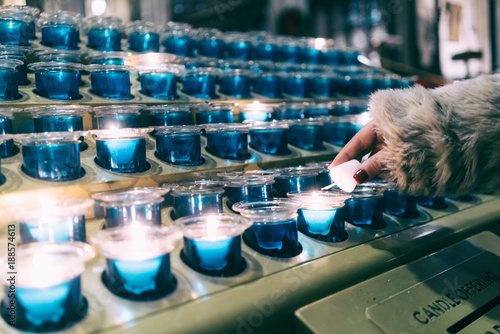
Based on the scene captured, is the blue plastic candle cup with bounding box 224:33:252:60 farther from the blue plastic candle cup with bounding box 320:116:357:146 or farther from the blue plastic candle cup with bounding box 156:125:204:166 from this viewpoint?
the blue plastic candle cup with bounding box 156:125:204:166

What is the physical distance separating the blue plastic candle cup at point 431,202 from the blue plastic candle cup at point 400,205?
9 cm

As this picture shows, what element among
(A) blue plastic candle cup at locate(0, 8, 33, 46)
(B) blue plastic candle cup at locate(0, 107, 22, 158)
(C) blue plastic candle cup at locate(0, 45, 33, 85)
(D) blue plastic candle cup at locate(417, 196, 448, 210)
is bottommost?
(D) blue plastic candle cup at locate(417, 196, 448, 210)

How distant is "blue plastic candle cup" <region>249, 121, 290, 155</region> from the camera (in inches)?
40.7

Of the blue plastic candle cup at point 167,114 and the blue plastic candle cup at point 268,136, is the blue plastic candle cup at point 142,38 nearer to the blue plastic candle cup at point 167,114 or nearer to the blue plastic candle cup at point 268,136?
the blue plastic candle cup at point 167,114

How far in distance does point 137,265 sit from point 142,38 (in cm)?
104

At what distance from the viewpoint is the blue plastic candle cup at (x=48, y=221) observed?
553 mm

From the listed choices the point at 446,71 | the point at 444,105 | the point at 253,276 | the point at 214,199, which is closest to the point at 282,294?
the point at 253,276

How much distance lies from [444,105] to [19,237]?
30.0 inches

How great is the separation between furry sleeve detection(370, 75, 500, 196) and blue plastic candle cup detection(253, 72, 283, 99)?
2.14 ft

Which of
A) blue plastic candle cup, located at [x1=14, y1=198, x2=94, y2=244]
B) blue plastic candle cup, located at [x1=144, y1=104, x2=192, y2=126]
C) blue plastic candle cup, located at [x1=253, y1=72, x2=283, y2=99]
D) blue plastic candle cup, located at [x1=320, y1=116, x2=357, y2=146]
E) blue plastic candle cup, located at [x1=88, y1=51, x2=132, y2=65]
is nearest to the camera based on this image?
blue plastic candle cup, located at [x1=14, y1=198, x2=94, y2=244]

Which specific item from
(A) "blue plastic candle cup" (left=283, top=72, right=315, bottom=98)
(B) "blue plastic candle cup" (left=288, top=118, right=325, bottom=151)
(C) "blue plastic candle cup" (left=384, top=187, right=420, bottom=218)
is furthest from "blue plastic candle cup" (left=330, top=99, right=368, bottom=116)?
(C) "blue plastic candle cup" (left=384, top=187, right=420, bottom=218)

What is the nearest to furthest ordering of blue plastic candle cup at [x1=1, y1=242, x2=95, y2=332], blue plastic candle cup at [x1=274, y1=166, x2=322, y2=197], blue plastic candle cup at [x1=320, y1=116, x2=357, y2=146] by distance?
blue plastic candle cup at [x1=1, y1=242, x2=95, y2=332] → blue plastic candle cup at [x1=274, y1=166, x2=322, y2=197] → blue plastic candle cup at [x1=320, y1=116, x2=357, y2=146]

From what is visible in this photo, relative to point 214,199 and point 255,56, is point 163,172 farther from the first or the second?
point 255,56

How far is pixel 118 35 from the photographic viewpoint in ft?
4.22
